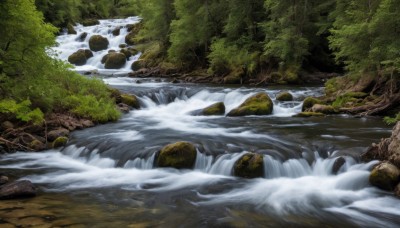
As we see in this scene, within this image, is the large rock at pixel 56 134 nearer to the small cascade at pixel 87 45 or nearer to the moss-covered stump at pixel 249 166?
the moss-covered stump at pixel 249 166

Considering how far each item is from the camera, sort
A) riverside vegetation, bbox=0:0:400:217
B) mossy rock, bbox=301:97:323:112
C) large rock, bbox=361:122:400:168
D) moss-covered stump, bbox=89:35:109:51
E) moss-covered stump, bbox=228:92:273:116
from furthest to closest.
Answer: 1. moss-covered stump, bbox=89:35:109:51
2. mossy rock, bbox=301:97:323:112
3. moss-covered stump, bbox=228:92:273:116
4. riverside vegetation, bbox=0:0:400:217
5. large rock, bbox=361:122:400:168

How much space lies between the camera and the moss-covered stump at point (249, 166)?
918 cm

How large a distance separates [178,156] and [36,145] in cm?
454

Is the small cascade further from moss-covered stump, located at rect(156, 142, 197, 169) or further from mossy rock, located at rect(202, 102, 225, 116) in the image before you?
moss-covered stump, located at rect(156, 142, 197, 169)

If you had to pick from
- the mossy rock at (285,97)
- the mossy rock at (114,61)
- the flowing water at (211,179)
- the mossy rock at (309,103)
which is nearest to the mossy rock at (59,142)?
the flowing water at (211,179)

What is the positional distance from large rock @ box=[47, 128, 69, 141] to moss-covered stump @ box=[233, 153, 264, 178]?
20.4 feet

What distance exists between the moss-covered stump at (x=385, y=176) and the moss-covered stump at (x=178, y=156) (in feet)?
13.9

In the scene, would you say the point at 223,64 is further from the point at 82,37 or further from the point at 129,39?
the point at 82,37

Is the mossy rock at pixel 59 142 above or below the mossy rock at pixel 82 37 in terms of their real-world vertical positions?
below

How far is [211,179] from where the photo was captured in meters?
9.13

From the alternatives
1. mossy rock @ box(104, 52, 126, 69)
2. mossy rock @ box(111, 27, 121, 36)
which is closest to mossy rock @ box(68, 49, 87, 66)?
mossy rock @ box(104, 52, 126, 69)

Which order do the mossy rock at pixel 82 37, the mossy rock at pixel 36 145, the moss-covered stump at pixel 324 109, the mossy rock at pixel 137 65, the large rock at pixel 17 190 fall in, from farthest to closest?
the mossy rock at pixel 82 37 → the mossy rock at pixel 137 65 → the moss-covered stump at pixel 324 109 → the mossy rock at pixel 36 145 → the large rock at pixel 17 190

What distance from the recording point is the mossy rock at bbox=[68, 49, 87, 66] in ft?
122

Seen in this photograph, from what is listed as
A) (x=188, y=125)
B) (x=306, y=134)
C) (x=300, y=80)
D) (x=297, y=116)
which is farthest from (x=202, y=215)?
(x=300, y=80)
